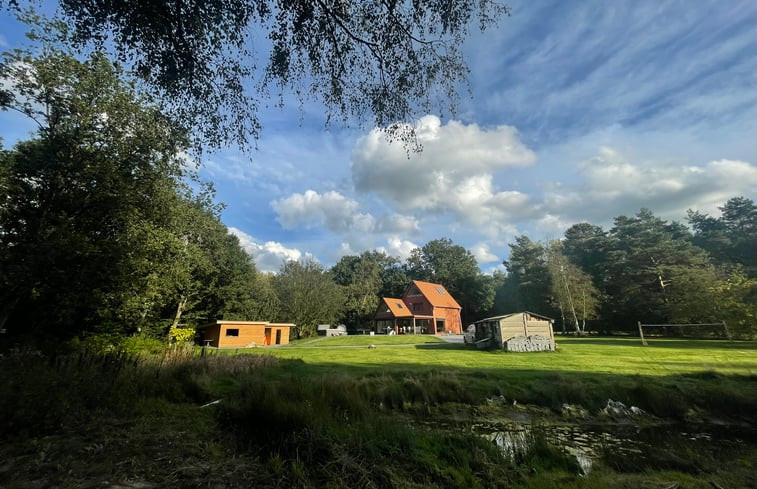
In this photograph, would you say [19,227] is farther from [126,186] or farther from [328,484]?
[328,484]

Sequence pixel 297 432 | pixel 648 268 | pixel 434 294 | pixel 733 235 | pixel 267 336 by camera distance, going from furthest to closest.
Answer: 1. pixel 434 294
2. pixel 733 235
3. pixel 648 268
4. pixel 267 336
5. pixel 297 432

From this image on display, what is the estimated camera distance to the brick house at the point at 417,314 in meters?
44.0

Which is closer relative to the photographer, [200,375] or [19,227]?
[200,375]

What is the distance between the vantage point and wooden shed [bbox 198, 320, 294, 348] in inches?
1123

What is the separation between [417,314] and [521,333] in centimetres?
2651

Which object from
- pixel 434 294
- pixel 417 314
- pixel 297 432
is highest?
pixel 434 294

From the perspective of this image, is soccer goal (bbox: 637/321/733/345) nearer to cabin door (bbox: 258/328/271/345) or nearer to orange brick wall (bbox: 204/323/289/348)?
orange brick wall (bbox: 204/323/289/348)

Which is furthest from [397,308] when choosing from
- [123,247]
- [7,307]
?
[7,307]

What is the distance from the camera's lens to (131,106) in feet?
43.2

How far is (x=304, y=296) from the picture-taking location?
132 feet

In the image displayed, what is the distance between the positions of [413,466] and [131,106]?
1599cm

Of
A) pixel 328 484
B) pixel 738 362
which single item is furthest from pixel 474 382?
pixel 738 362

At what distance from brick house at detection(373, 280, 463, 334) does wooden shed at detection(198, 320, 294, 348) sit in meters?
16.5

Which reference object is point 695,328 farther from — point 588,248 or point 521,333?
point 588,248
